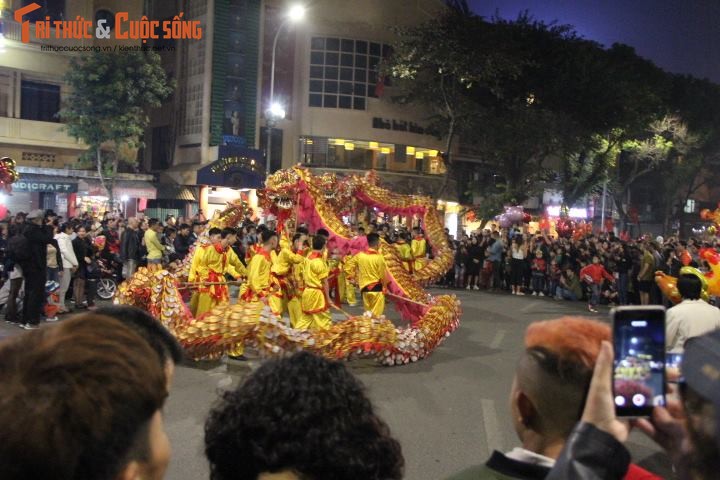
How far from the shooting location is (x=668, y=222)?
39.4 meters

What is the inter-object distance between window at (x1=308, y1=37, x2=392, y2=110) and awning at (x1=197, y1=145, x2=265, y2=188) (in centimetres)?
566

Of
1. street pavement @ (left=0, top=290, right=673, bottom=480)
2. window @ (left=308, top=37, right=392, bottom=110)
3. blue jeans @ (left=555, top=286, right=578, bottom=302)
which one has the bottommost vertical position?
street pavement @ (left=0, top=290, right=673, bottom=480)

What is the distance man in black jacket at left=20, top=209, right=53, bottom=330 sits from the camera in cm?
901

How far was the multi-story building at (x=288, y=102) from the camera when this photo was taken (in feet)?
87.0

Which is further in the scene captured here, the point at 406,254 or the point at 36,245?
the point at 406,254

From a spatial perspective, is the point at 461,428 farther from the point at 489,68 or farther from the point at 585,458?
the point at 489,68

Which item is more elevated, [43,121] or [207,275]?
[43,121]

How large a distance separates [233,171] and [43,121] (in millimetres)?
7249

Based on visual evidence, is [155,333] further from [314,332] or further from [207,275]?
[207,275]

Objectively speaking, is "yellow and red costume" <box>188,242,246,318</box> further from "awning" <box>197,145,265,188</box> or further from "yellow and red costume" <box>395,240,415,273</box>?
"awning" <box>197,145,265,188</box>

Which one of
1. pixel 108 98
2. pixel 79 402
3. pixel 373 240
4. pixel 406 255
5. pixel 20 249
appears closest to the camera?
pixel 79 402

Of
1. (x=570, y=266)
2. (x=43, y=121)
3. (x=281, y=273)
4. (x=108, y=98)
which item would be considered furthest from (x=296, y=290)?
(x=43, y=121)

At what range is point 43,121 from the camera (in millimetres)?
23625

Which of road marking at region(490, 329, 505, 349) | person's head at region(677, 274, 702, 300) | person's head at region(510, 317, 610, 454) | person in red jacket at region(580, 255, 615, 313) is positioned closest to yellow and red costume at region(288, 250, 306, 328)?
road marking at region(490, 329, 505, 349)
